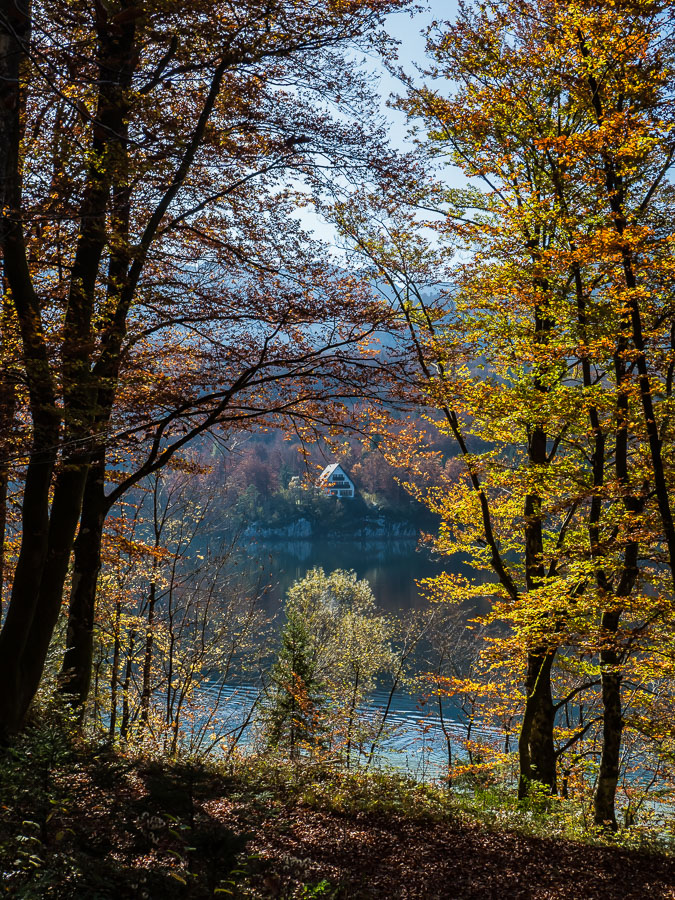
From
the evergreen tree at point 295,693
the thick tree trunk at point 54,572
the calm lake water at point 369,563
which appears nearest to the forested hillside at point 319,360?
the thick tree trunk at point 54,572

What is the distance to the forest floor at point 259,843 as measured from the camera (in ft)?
9.94

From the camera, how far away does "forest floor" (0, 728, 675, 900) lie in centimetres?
303

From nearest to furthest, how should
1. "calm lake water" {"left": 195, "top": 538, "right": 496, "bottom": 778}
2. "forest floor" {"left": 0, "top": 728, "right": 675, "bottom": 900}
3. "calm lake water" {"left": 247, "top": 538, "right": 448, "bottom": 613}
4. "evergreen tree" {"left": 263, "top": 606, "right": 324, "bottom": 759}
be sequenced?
"forest floor" {"left": 0, "top": 728, "right": 675, "bottom": 900}
"evergreen tree" {"left": 263, "top": 606, "right": 324, "bottom": 759}
"calm lake water" {"left": 195, "top": 538, "right": 496, "bottom": 778}
"calm lake water" {"left": 247, "top": 538, "right": 448, "bottom": 613}

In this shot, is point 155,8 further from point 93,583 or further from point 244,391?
point 93,583

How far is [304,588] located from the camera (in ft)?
77.8

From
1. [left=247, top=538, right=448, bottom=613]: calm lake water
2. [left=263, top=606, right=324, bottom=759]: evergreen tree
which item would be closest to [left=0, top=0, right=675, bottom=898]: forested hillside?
[left=263, top=606, right=324, bottom=759]: evergreen tree

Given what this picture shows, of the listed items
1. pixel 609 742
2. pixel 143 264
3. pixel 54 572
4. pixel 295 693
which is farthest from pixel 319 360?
pixel 295 693

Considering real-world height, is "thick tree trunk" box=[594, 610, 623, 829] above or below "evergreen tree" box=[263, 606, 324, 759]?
above

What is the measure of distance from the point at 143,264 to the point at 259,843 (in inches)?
222

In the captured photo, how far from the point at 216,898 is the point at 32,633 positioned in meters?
3.39

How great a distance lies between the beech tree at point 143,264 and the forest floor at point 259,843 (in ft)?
5.65

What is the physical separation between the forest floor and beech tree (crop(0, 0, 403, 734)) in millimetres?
1722

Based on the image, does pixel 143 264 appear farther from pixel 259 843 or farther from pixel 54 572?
pixel 259 843

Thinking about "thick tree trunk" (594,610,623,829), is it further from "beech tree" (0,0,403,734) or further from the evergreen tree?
the evergreen tree
